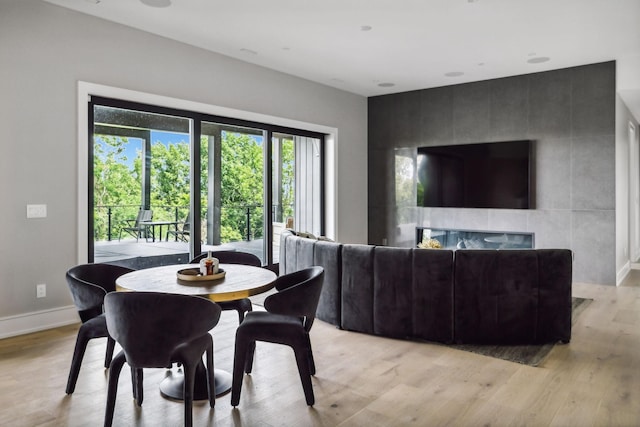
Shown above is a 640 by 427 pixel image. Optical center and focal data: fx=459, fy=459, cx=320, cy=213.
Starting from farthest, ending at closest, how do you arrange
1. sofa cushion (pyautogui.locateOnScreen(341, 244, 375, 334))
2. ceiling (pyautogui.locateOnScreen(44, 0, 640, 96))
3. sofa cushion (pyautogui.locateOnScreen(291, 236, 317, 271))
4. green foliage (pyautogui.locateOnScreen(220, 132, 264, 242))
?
1. green foliage (pyautogui.locateOnScreen(220, 132, 264, 242))
2. sofa cushion (pyautogui.locateOnScreen(291, 236, 317, 271))
3. ceiling (pyautogui.locateOnScreen(44, 0, 640, 96))
4. sofa cushion (pyautogui.locateOnScreen(341, 244, 375, 334))

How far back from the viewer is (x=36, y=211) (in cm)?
404

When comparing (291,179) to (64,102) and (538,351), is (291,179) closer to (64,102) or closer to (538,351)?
(64,102)

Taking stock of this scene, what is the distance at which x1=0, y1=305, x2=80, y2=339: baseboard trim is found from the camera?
152 inches

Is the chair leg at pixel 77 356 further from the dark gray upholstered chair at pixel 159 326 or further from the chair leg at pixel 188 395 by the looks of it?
the chair leg at pixel 188 395

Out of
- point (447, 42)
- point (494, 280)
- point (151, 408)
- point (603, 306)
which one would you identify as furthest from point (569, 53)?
point (151, 408)

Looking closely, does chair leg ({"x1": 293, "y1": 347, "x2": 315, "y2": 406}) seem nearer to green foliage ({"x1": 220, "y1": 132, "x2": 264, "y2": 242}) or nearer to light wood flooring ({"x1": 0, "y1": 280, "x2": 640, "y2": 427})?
light wood flooring ({"x1": 0, "y1": 280, "x2": 640, "y2": 427})

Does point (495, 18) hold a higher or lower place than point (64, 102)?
higher

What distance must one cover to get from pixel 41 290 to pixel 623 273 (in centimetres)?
720

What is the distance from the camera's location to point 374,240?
8.09 metres

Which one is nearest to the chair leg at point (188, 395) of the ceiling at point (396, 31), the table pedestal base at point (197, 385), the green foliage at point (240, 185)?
the table pedestal base at point (197, 385)

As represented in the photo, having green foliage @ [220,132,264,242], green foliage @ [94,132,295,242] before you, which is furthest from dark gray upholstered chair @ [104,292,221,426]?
green foliage @ [220,132,264,242]

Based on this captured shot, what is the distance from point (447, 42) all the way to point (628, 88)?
8.76 ft

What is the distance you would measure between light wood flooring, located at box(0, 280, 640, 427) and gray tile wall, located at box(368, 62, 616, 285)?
2527 mm

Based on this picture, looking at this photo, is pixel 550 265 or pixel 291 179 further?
pixel 291 179
